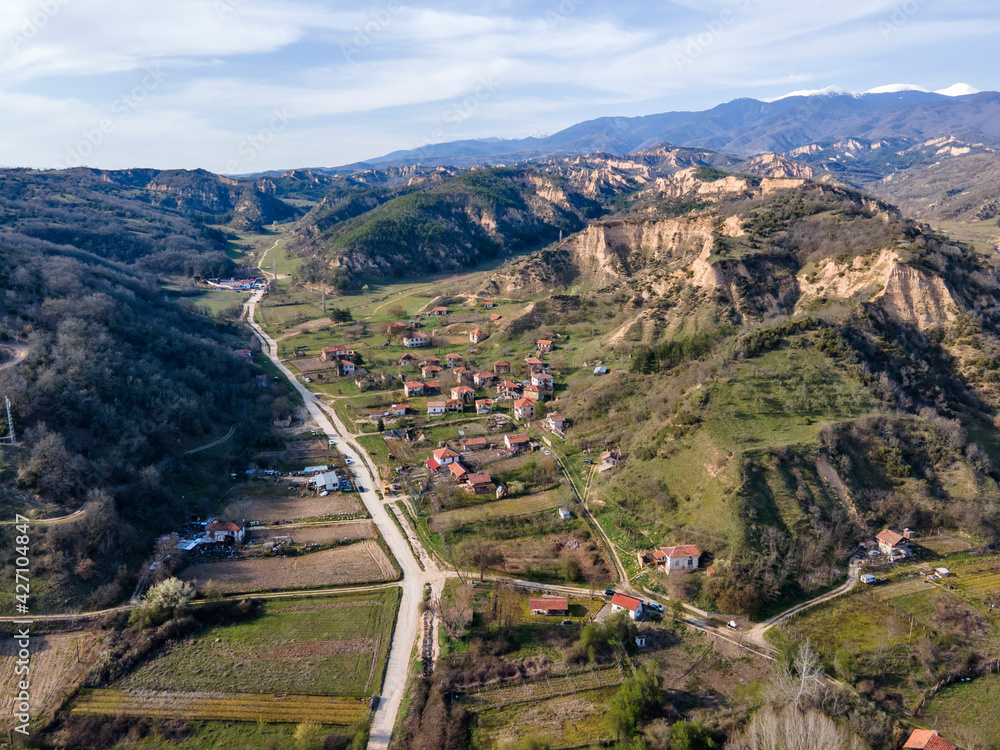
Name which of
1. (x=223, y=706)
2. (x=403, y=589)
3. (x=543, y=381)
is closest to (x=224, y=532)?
(x=403, y=589)

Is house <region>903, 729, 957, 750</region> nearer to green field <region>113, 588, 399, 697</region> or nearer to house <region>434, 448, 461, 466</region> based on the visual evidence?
green field <region>113, 588, 399, 697</region>

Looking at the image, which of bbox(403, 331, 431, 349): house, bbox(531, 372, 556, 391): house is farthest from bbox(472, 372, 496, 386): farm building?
bbox(403, 331, 431, 349): house

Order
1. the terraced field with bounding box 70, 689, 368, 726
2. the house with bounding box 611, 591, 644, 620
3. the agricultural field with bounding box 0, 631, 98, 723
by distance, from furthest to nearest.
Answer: the house with bounding box 611, 591, 644, 620 < the agricultural field with bounding box 0, 631, 98, 723 < the terraced field with bounding box 70, 689, 368, 726

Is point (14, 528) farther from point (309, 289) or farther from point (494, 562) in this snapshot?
point (309, 289)

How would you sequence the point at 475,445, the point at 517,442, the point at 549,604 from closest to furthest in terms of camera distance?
1. the point at 549,604
2. the point at 517,442
3. the point at 475,445

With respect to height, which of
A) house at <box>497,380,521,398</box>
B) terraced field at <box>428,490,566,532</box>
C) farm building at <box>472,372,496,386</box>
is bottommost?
terraced field at <box>428,490,566,532</box>

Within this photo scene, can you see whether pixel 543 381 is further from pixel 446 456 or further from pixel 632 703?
pixel 632 703

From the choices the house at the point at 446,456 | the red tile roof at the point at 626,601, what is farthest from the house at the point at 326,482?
the red tile roof at the point at 626,601
